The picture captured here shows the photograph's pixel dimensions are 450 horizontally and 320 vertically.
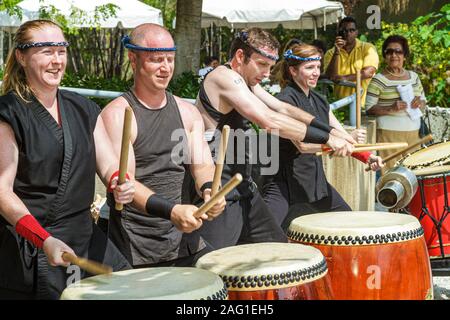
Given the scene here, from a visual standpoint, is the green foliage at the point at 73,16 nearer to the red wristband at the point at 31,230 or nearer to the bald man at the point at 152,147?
the bald man at the point at 152,147

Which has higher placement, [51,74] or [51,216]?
[51,74]

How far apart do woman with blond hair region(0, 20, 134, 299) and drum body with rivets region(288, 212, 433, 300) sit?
105cm

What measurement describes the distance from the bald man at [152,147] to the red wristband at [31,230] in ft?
2.28

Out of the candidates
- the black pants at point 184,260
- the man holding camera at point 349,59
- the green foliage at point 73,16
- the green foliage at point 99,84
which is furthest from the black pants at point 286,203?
the green foliage at point 73,16

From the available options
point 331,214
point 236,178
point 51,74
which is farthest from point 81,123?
point 331,214

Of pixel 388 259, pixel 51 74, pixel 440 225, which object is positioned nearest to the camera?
pixel 51 74

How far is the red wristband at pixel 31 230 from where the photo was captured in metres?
3.33

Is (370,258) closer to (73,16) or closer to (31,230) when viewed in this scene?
(31,230)

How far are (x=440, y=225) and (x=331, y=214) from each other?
105cm

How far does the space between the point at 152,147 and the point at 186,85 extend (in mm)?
4485

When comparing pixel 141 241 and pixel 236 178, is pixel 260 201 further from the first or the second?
pixel 236 178

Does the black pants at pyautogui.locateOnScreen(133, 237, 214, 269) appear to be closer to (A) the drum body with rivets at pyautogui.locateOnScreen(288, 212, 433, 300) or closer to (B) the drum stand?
(A) the drum body with rivets at pyautogui.locateOnScreen(288, 212, 433, 300)

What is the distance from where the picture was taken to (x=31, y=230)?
333 cm

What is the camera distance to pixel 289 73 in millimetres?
5820
